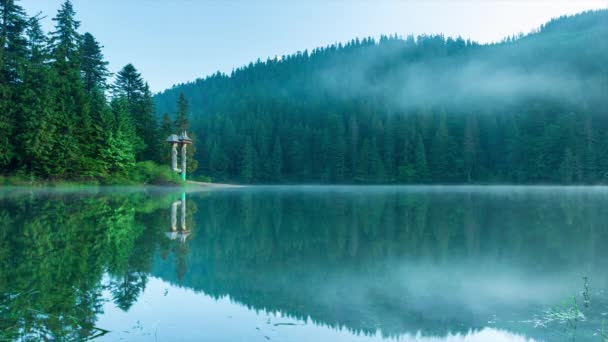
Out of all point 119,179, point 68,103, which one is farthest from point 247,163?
point 68,103

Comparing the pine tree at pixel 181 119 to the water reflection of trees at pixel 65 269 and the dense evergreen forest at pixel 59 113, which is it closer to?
the dense evergreen forest at pixel 59 113

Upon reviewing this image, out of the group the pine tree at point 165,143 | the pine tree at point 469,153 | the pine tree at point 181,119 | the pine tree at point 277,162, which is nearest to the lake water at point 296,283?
the pine tree at point 165,143

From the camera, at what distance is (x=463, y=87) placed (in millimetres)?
130750

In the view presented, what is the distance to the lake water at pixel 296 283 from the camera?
446 centimetres

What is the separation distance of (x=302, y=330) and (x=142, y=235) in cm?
657

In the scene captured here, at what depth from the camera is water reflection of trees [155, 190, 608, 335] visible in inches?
202

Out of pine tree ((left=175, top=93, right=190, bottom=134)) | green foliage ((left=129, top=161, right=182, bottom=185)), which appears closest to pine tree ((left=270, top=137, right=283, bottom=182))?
pine tree ((left=175, top=93, right=190, bottom=134))

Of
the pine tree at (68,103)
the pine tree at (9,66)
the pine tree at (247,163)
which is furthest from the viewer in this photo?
the pine tree at (247,163)

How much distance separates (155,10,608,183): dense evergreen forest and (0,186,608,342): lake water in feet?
232

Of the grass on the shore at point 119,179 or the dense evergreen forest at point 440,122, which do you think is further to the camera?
the dense evergreen forest at point 440,122

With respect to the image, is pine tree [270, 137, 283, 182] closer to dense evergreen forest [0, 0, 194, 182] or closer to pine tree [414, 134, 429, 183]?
pine tree [414, 134, 429, 183]

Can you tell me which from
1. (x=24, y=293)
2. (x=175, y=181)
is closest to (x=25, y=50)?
(x=175, y=181)

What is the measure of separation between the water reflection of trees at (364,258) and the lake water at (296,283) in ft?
0.10

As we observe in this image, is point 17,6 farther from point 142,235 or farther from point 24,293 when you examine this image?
point 24,293
